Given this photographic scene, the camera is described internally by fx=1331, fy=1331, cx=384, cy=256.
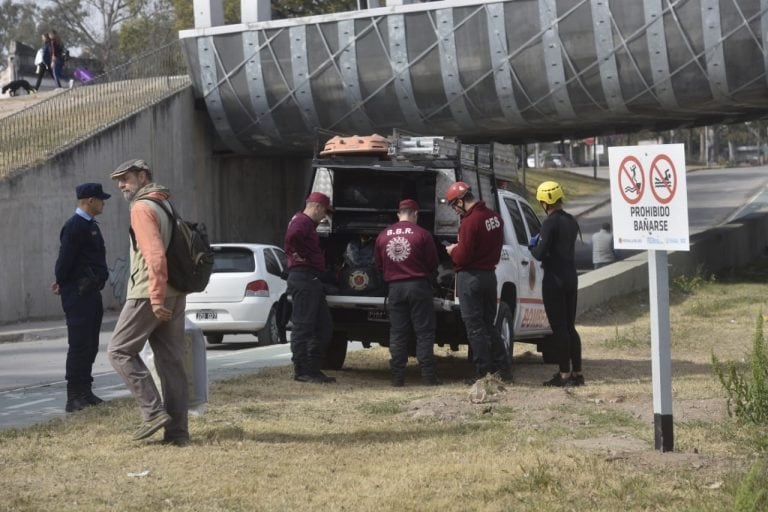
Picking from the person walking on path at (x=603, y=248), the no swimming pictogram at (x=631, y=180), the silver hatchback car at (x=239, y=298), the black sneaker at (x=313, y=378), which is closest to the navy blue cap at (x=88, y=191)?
the black sneaker at (x=313, y=378)

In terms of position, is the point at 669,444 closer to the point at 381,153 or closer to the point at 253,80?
the point at 381,153

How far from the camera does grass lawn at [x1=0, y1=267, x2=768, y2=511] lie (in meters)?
6.96

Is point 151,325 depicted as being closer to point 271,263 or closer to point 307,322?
point 307,322

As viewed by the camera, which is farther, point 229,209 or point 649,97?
point 229,209

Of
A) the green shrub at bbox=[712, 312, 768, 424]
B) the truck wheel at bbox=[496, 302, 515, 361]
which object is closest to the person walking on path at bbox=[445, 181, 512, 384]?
the truck wheel at bbox=[496, 302, 515, 361]

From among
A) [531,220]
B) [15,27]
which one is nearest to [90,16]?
[15,27]

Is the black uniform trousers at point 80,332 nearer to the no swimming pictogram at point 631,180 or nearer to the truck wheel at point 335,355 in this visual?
the truck wheel at point 335,355

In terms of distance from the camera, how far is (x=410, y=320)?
40.5ft

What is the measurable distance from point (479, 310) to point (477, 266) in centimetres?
40

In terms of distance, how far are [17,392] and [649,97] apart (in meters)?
21.8

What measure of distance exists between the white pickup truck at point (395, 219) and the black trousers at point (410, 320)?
17.8 inches

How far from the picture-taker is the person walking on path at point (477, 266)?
1187 cm

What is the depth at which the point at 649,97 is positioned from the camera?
105ft

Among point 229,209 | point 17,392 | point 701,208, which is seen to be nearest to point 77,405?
point 17,392
